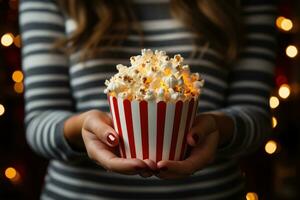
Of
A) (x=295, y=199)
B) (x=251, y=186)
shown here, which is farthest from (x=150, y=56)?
(x=295, y=199)

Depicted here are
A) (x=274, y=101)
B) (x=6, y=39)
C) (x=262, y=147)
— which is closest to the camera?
(x=6, y=39)

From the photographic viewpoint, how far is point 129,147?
97 centimetres

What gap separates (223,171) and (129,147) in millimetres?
340

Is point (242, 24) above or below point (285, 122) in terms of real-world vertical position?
above

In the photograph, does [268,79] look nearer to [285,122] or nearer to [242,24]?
[242,24]

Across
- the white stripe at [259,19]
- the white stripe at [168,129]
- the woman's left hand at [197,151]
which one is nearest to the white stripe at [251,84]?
the white stripe at [259,19]

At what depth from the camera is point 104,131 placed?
2.98ft

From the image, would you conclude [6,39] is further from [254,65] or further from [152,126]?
[152,126]

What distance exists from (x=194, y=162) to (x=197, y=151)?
37 mm

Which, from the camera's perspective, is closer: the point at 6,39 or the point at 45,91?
the point at 45,91

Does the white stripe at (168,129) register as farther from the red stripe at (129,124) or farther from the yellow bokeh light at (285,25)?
the yellow bokeh light at (285,25)

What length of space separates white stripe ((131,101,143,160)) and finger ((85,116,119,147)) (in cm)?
4

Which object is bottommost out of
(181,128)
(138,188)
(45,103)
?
(138,188)

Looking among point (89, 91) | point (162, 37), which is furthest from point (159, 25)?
point (89, 91)
